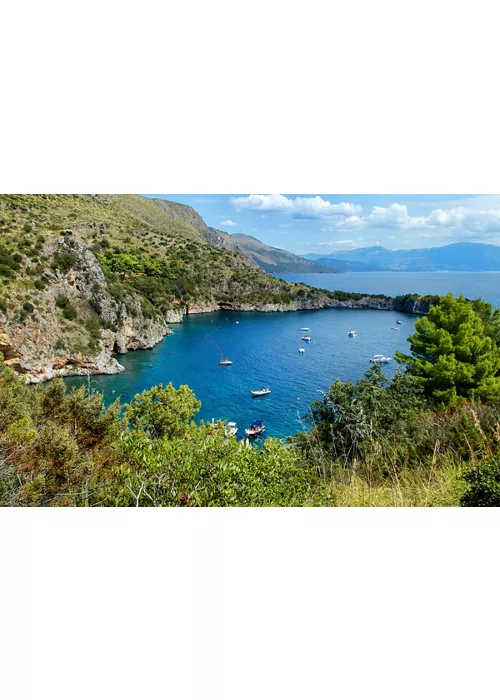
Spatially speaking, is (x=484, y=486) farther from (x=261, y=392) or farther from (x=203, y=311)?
(x=203, y=311)

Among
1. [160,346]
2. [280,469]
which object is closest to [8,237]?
[160,346]

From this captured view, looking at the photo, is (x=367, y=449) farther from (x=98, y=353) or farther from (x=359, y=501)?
(x=98, y=353)

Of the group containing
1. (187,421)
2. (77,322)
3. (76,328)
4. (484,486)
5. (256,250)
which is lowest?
(187,421)

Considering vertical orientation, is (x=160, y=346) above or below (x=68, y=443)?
below

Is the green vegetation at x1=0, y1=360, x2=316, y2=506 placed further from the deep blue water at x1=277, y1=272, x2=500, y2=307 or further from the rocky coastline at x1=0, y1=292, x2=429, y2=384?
the deep blue water at x1=277, y1=272, x2=500, y2=307

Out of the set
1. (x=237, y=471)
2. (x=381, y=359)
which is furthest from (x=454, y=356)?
(x=237, y=471)

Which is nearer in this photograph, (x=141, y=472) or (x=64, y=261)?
(x=141, y=472)
